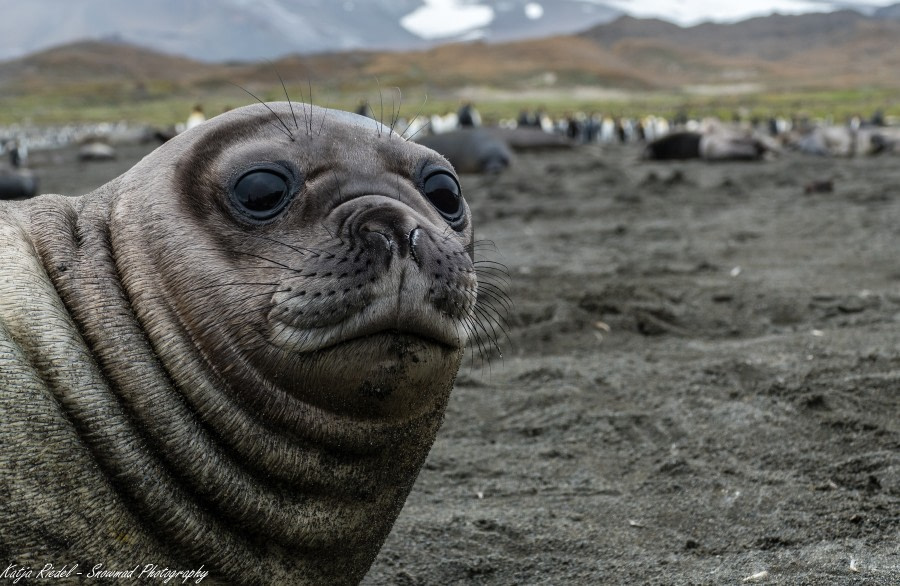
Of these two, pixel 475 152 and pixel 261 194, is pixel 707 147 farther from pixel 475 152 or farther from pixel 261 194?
pixel 261 194

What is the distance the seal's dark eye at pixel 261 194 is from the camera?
2.77 meters

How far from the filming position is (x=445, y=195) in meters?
3.11

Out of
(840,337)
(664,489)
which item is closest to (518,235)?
(840,337)

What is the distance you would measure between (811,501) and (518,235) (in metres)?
7.34

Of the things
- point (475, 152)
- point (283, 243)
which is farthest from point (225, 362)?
point (475, 152)

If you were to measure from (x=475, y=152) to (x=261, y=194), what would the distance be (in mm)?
17813

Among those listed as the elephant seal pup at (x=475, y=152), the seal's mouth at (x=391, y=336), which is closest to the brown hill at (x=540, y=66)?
the elephant seal pup at (x=475, y=152)

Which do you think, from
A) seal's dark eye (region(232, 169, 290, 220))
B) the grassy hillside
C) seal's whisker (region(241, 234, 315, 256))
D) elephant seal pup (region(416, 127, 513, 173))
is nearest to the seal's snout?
seal's whisker (region(241, 234, 315, 256))

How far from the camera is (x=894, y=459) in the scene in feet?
13.5

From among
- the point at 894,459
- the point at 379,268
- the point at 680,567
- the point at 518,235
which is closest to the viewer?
the point at 379,268

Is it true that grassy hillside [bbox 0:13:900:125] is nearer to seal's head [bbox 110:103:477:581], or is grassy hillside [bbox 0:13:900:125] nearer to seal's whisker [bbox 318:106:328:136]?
seal's whisker [bbox 318:106:328:136]

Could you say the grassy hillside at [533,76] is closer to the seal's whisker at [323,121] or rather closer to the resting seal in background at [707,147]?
the resting seal in background at [707,147]

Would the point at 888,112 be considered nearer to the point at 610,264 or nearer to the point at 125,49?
the point at 610,264

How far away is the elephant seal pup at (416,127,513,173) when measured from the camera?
2016 cm
